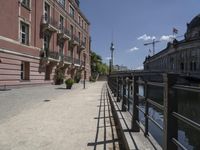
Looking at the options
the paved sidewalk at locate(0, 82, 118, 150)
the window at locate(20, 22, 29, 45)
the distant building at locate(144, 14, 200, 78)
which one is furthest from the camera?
the distant building at locate(144, 14, 200, 78)

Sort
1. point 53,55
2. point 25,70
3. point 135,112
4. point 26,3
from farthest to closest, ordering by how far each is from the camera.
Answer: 1. point 53,55
2. point 25,70
3. point 26,3
4. point 135,112

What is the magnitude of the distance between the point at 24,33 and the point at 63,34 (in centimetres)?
1227

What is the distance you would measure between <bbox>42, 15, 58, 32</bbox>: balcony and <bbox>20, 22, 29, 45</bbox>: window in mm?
3936

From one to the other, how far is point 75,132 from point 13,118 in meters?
2.89

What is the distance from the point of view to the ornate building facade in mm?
21062

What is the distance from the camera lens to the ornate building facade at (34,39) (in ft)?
69.1

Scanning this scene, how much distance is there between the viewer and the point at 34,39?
88.1ft

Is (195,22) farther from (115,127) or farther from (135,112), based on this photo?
(135,112)

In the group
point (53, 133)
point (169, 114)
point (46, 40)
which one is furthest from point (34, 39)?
point (169, 114)

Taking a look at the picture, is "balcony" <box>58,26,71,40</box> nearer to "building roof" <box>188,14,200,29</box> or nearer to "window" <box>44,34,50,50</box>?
"window" <box>44,34,50,50</box>

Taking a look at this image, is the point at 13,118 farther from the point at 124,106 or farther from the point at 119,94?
the point at 119,94

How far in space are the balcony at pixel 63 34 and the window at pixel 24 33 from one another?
32.9ft

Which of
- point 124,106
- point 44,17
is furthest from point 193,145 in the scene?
point 44,17

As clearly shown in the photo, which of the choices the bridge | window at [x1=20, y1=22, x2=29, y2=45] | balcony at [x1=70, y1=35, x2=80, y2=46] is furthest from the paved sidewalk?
balcony at [x1=70, y1=35, x2=80, y2=46]
